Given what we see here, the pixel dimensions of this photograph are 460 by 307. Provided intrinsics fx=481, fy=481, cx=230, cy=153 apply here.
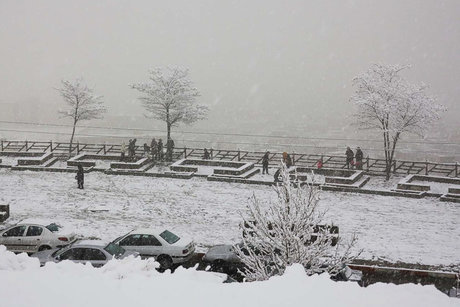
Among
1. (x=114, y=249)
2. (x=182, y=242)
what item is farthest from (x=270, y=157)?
(x=114, y=249)

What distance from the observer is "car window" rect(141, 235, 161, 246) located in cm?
1627

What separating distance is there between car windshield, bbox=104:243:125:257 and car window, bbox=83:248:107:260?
246 millimetres

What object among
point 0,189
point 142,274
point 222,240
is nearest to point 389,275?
point 222,240

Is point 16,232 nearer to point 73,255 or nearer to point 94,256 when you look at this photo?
point 73,255

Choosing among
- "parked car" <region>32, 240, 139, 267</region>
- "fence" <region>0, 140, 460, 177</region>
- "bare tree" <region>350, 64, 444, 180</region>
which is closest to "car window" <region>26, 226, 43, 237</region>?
"parked car" <region>32, 240, 139, 267</region>

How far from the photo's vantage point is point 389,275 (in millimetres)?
15742

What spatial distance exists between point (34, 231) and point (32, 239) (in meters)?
0.31

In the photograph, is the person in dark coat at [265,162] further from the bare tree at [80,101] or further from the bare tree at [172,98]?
the bare tree at [80,101]

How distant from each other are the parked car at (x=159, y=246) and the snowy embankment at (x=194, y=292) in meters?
6.69

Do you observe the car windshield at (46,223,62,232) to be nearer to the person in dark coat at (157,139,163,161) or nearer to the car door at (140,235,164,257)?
the car door at (140,235,164,257)

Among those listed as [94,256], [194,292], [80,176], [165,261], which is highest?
[194,292]

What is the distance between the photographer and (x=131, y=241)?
16406mm

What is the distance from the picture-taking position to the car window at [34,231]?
17.5 meters

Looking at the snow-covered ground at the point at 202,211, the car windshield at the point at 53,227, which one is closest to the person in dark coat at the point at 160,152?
the snow-covered ground at the point at 202,211
